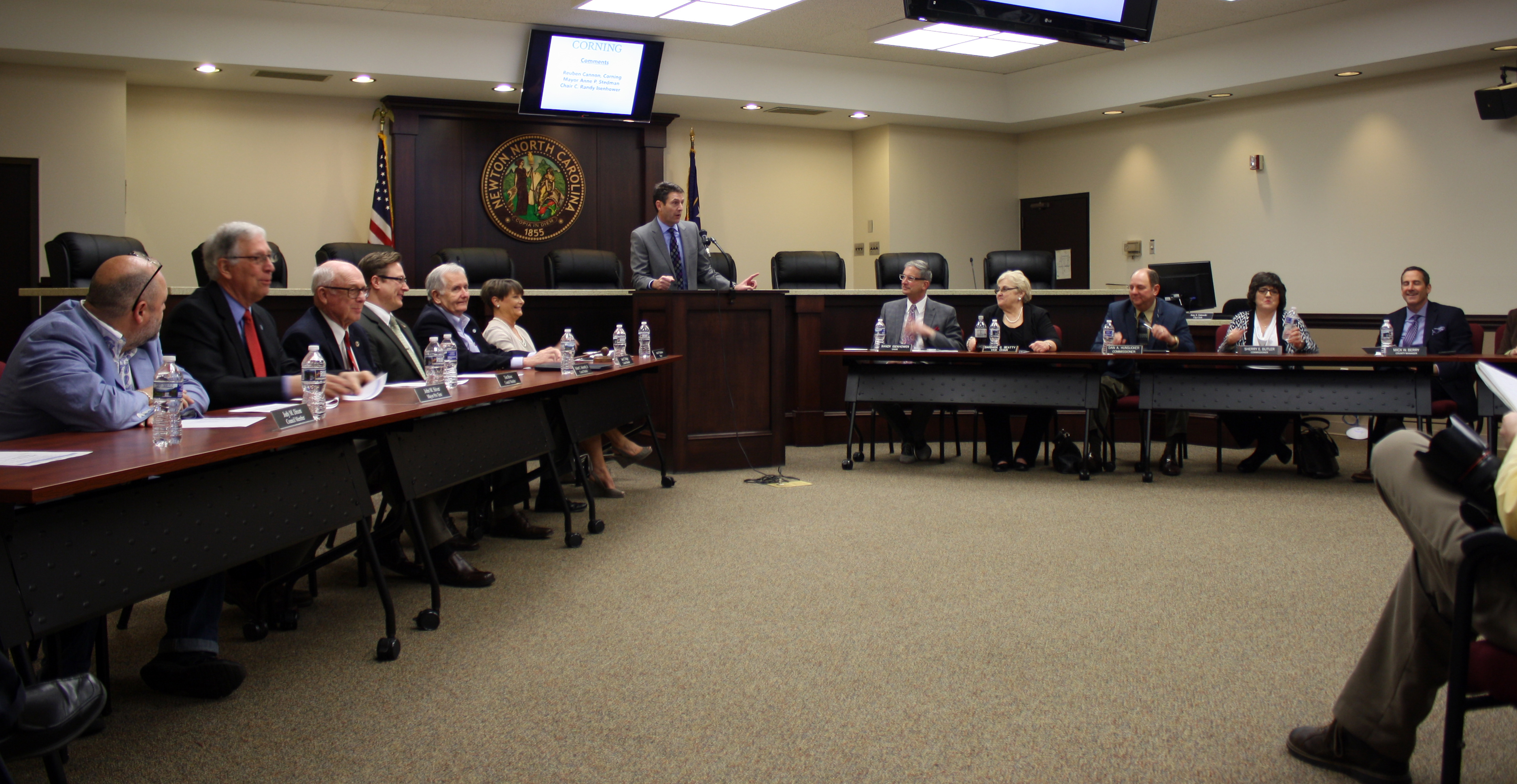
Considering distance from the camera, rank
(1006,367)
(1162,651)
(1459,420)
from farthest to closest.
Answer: (1006,367)
(1162,651)
(1459,420)

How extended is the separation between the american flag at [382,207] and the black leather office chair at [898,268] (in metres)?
3.83

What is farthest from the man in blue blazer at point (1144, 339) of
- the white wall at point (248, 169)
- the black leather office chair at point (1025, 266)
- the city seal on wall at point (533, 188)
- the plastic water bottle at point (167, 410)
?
the white wall at point (248, 169)

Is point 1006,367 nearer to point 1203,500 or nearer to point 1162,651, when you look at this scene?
point 1203,500

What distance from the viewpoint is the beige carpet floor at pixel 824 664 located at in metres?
2.05

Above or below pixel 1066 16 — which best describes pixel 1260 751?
below

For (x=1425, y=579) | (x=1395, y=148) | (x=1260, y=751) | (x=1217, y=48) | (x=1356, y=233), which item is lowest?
(x=1260, y=751)

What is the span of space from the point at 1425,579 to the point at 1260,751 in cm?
57

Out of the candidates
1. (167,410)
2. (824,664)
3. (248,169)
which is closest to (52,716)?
(167,410)

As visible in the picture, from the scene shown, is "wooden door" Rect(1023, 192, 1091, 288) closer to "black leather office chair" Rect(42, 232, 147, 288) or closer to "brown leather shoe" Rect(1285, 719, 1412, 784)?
"black leather office chair" Rect(42, 232, 147, 288)

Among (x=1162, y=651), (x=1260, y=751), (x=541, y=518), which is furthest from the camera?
(x=541, y=518)

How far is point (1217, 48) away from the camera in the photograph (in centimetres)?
827

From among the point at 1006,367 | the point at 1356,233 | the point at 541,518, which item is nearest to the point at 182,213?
the point at 541,518

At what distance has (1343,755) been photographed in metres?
1.95

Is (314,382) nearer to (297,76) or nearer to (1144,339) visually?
(1144,339)
